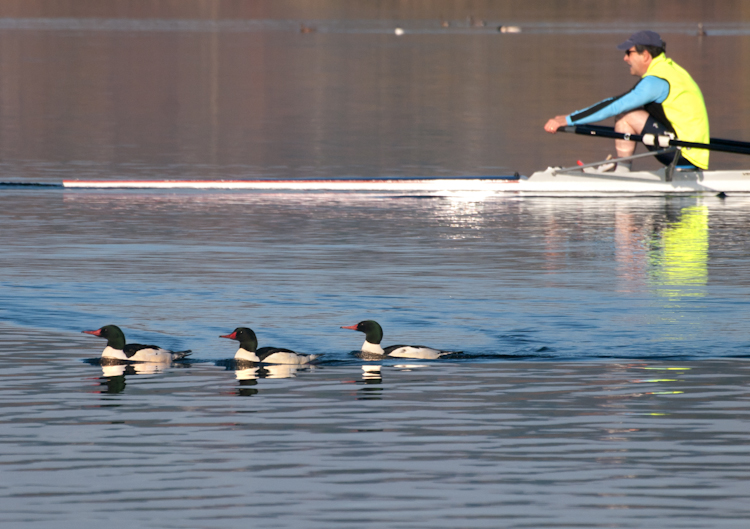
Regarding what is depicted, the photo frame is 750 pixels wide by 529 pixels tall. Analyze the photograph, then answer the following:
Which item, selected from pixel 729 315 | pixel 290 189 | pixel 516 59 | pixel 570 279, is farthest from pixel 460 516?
pixel 516 59

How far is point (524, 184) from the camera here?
19.9 metres

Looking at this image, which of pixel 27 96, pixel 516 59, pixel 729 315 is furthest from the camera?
pixel 516 59

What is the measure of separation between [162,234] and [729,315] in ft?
23.2

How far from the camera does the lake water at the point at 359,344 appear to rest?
7355 millimetres

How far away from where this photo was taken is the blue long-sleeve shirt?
18375mm

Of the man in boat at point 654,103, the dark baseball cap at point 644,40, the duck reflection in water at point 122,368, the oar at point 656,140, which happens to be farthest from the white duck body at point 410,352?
the dark baseball cap at point 644,40

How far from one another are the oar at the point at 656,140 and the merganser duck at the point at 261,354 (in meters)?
8.49

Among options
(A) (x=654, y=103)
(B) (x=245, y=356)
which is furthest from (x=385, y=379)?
(A) (x=654, y=103)

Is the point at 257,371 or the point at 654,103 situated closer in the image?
the point at 257,371

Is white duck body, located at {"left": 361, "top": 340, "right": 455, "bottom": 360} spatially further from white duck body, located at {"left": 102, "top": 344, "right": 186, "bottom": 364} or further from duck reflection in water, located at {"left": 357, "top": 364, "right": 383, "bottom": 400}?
white duck body, located at {"left": 102, "top": 344, "right": 186, "bottom": 364}

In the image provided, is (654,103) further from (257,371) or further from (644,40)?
(257,371)

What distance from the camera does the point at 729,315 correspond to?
1182 cm

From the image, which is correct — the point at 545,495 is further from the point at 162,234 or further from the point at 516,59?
Result: the point at 516,59

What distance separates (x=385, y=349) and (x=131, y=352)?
5.87 ft
